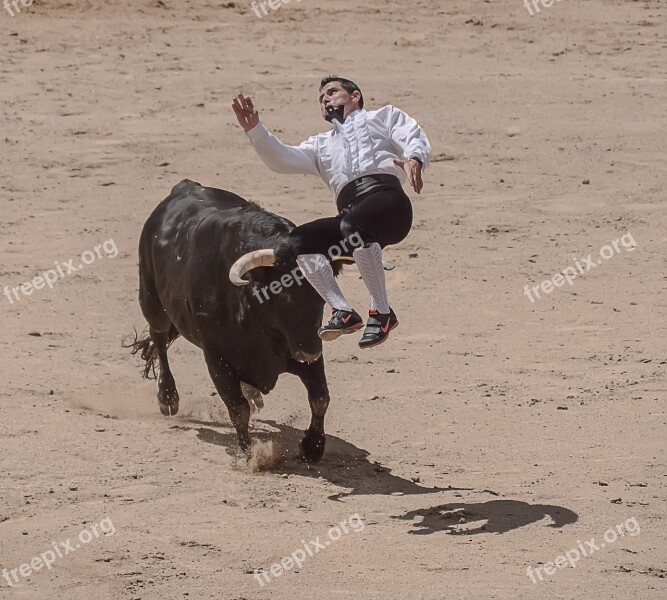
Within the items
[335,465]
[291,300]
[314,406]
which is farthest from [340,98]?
[335,465]

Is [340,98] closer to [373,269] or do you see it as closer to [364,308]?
[373,269]

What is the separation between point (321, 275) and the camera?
7555 millimetres

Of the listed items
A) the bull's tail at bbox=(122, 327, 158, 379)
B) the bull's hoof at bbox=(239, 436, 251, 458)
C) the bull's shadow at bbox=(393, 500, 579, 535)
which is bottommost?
the bull's shadow at bbox=(393, 500, 579, 535)

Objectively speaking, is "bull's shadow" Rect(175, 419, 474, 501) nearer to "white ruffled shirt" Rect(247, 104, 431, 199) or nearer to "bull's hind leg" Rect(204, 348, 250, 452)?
"bull's hind leg" Rect(204, 348, 250, 452)

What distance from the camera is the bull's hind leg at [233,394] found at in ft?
27.4

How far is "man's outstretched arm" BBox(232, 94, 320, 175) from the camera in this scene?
7.62 meters

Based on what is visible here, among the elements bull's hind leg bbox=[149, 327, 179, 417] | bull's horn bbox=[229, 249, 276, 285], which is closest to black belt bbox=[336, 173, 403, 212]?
bull's horn bbox=[229, 249, 276, 285]

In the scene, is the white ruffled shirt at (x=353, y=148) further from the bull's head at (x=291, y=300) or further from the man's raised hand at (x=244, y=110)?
the bull's head at (x=291, y=300)

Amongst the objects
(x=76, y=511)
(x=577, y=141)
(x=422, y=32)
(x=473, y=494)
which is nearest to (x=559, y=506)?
(x=473, y=494)

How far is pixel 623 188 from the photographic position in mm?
13453

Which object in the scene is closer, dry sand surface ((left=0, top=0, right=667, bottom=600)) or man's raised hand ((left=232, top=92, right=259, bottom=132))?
dry sand surface ((left=0, top=0, right=667, bottom=600))

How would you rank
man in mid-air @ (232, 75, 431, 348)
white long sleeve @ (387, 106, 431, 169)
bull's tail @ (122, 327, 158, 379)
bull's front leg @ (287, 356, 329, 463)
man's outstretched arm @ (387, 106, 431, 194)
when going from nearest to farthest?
1. man's outstretched arm @ (387, 106, 431, 194)
2. white long sleeve @ (387, 106, 431, 169)
3. man in mid-air @ (232, 75, 431, 348)
4. bull's front leg @ (287, 356, 329, 463)
5. bull's tail @ (122, 327, 158, 379)

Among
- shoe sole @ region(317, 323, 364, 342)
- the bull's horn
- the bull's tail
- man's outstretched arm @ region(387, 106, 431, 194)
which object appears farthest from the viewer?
the bull's tail

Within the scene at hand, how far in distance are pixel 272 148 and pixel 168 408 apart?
2.37 metres
